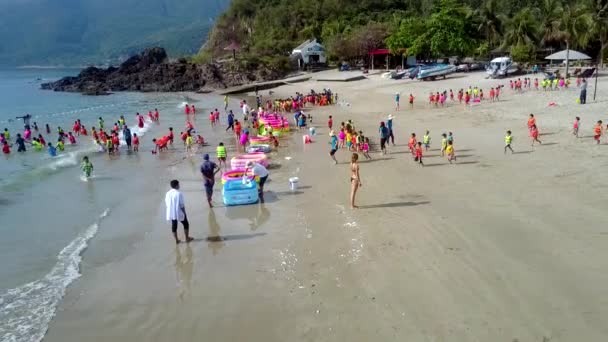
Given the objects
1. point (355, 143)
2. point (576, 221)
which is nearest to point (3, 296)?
point (576, 221)

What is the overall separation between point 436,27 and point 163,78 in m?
44.1

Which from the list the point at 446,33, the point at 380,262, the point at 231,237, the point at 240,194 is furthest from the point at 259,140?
the point at 446,33

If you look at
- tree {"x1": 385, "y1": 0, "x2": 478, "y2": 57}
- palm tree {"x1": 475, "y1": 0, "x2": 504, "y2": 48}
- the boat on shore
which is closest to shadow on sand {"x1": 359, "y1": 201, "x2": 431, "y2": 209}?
the boat on shore

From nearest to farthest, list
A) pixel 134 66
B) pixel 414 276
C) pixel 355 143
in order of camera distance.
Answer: pixel 414 276 < pixel 355 143 < pixel 134 66

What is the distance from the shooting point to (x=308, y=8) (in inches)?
3612

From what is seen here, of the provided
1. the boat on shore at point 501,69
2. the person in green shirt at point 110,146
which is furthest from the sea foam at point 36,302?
the boat on shore at point 501,69

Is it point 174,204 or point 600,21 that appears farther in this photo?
point 600,21

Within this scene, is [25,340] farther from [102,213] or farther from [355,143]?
[355,143]

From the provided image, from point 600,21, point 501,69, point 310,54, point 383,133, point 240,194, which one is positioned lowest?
point 240,194

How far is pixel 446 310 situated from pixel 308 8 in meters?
91.3

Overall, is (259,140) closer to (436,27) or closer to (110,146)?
(110,146)

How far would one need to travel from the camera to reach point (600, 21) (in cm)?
4044

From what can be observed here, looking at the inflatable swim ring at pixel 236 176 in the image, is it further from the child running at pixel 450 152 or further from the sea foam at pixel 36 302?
the child running at pixel 450 152

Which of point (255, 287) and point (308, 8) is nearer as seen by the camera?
point (255, 287)
